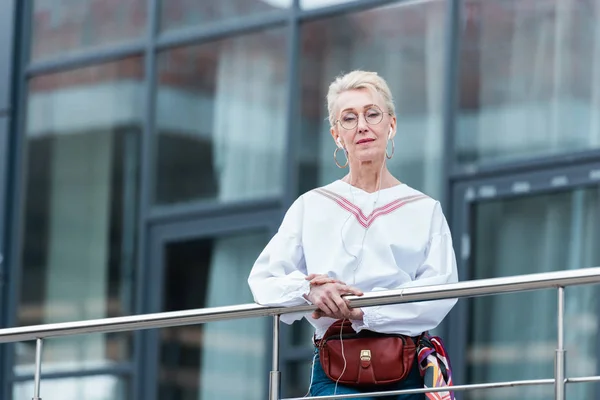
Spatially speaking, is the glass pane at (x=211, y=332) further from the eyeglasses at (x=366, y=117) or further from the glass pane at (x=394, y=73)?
the eyeglasses at (x=366, y=117)

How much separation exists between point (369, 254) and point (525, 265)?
12.2 ft

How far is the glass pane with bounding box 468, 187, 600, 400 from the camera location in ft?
26.1

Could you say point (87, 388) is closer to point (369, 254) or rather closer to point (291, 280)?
point (291, 280)

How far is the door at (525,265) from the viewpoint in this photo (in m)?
7.98

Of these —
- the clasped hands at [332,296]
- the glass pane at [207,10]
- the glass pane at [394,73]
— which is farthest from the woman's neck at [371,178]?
the glass pane at [207,10]

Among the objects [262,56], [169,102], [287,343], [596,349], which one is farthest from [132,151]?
[596,349]

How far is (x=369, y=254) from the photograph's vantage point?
15.8 ft

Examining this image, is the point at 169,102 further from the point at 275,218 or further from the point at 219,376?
the point at 219,376

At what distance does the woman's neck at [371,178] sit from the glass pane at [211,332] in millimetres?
4618

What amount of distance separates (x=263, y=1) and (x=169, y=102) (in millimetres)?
1043

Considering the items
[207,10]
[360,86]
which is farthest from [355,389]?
[207,10]

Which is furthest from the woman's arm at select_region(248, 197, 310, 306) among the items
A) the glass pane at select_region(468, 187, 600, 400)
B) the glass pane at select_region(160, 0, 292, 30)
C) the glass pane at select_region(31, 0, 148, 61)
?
the glass pane at select_region(31, 0, 148, 61)

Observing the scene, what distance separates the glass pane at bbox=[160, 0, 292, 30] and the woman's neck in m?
4.88

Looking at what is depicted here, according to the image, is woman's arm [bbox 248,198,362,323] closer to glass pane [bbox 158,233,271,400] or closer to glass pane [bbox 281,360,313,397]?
glass pane [bbox 281,360,313,397]
